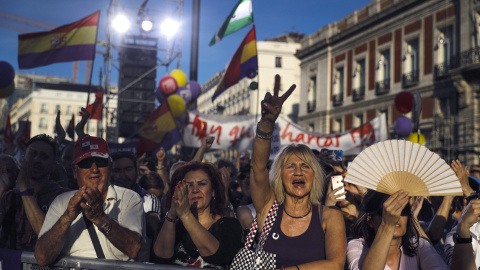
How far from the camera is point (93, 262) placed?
292 cm

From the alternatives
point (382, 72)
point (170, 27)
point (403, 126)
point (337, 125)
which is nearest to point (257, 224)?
point (403, 126)

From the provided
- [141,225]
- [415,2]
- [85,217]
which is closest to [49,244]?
[85,217]

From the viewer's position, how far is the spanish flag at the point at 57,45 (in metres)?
10.3

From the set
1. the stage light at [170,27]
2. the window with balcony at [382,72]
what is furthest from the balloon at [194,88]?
the window with balcony at [382,72]

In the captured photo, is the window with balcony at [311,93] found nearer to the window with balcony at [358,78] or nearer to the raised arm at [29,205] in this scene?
the window with balcony at [358,78]

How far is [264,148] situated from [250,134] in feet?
26.3

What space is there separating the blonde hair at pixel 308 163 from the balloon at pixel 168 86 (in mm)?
10474

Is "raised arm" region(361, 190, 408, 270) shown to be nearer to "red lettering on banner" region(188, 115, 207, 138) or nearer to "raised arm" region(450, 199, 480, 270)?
"raised arm" region(450, 199, 480, 270)

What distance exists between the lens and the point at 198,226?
306cm

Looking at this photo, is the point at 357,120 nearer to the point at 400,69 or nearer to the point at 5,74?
the point at 400,69

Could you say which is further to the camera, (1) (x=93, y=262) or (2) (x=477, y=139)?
(2) (x=477, y=139)

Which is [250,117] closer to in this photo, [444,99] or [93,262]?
[93,262]

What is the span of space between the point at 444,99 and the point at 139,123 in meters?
14.9

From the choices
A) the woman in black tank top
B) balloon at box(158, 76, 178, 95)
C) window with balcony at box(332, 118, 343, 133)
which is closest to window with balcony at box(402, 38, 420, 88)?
window with balcony at box(332, 118, 343, 133)
